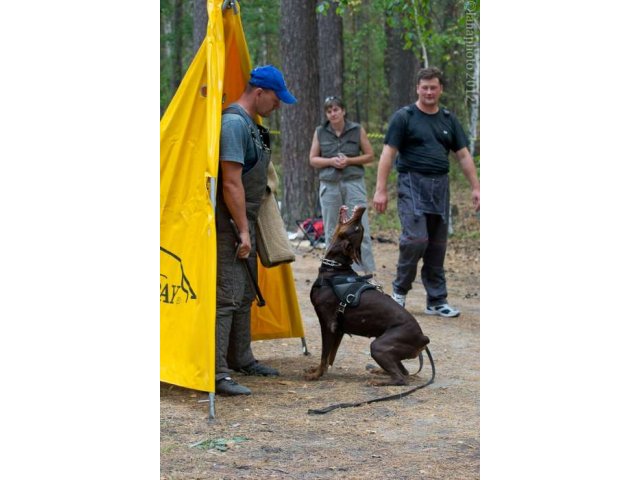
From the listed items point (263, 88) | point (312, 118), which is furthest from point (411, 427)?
point (312, 118)

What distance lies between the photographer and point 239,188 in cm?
555

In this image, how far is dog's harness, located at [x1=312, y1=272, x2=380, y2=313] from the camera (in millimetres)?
5992

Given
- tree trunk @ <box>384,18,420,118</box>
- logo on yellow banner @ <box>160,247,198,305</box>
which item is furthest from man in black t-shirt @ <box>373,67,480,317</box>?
tree trunk @ <box>384,18,420,118</box>

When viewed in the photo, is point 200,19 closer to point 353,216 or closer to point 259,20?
point 353,216

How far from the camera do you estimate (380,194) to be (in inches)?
319

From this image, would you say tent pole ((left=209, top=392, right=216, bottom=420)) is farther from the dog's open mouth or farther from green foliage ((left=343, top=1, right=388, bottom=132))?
green foliage ((left=343, top=1, right=388, bottom=132))

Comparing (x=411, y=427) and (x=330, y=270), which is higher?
(x=330, y=270)

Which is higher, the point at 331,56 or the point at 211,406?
the point at 331,56

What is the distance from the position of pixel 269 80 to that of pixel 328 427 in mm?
2246

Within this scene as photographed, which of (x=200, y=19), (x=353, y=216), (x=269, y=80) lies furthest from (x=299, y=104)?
(x=269, y=80)

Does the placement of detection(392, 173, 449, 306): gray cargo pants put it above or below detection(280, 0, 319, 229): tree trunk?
below

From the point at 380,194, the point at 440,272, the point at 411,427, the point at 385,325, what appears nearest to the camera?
the point at 411,427

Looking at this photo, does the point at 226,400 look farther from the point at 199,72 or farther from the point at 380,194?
the point at 380,194

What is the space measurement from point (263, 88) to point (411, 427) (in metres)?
2.36
